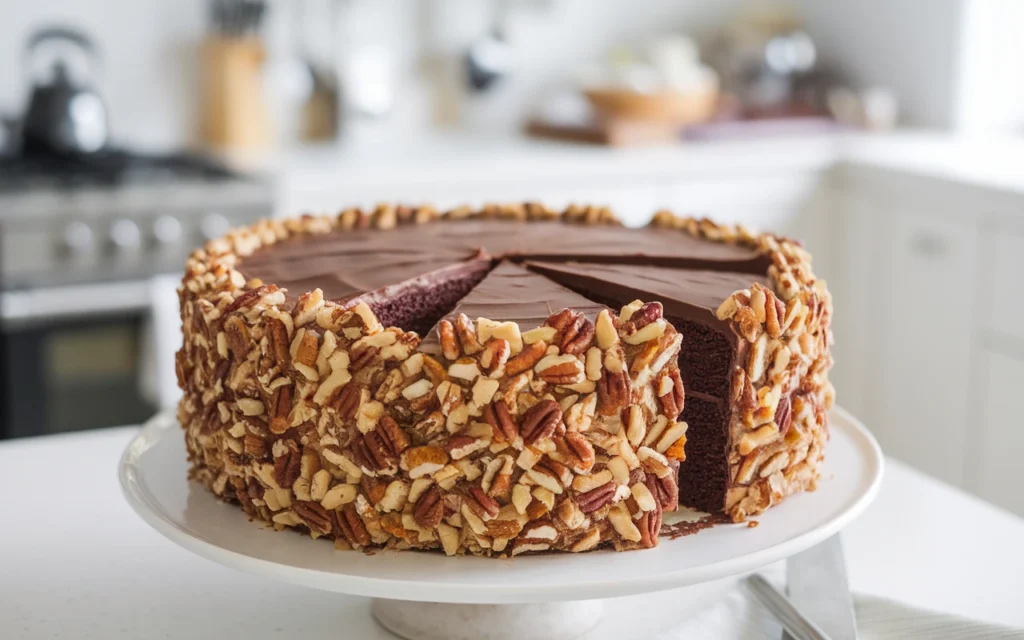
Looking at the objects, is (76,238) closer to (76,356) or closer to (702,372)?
(76,356)

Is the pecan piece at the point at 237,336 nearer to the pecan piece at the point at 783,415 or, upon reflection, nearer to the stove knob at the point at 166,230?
the pecan piece at the point at 783,415

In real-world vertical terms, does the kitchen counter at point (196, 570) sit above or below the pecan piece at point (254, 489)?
below

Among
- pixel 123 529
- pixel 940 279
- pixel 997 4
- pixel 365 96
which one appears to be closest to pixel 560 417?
pixel 123 529

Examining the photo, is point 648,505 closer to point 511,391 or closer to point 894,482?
point 511,391

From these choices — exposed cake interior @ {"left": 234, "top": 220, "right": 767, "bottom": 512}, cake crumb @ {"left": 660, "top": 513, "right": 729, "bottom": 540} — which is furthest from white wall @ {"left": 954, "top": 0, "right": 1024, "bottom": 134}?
cake crumb @ {"left": 660, "top": 513, "right": 729, "bottom": 540}

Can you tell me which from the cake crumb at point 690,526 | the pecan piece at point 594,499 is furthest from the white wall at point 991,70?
the pecan piece at point 594,499

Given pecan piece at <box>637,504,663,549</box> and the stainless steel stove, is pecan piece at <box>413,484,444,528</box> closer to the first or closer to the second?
pecan piece at <box>637,504,663,549</box>
